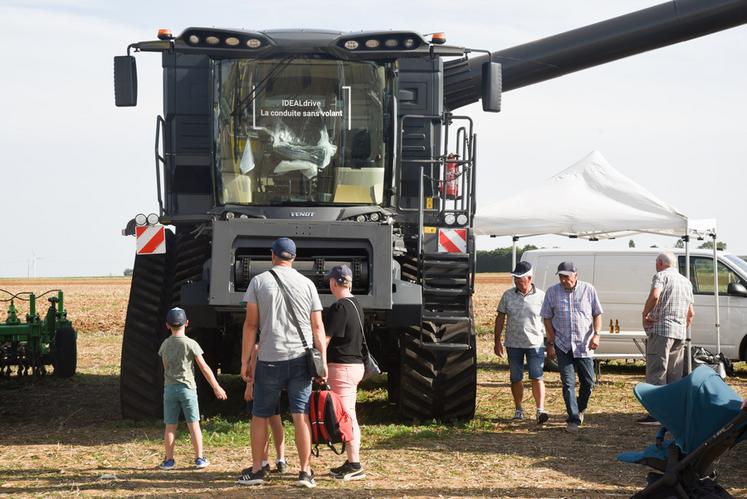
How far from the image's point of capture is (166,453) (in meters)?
9.44

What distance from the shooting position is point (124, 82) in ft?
37.0

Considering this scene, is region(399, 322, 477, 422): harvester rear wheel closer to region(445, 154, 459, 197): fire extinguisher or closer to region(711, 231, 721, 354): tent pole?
region(445, 154, 459, 197): fire extinguisher

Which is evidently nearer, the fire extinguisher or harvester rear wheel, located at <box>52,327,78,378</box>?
the fire extinguisher

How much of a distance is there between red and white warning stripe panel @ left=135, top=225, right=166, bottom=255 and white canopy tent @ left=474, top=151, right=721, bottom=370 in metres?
6.75

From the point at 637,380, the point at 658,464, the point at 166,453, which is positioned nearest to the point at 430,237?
the point at 166,453

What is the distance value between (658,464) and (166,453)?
4.34 m

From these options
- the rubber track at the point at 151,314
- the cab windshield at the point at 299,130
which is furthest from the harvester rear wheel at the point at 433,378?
the rubber track at the point at 151,314

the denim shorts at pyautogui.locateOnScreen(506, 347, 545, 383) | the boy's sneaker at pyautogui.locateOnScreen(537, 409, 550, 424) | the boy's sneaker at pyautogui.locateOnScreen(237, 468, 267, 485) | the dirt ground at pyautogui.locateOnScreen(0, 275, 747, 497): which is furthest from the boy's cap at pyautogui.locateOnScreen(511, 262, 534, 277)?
the boy's sneaker at pyautogui.locateOnScreen(237, 468, 267, 485)

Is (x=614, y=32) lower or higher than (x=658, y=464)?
higher

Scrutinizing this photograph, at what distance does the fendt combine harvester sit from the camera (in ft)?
35.8

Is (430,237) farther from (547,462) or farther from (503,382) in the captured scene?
(503,382)

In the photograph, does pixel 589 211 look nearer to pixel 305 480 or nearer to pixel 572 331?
pixel 572 331

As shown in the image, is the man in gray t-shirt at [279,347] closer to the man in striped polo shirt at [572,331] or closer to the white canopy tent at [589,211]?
the man in striped polo shirt at [572,331]

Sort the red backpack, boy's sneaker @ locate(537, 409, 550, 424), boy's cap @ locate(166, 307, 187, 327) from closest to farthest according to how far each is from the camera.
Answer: the red backpack < boy's cap @ locate(166, 307, 187, 327) < boy's sneaker @ locate(537, 409, 550, 424)
